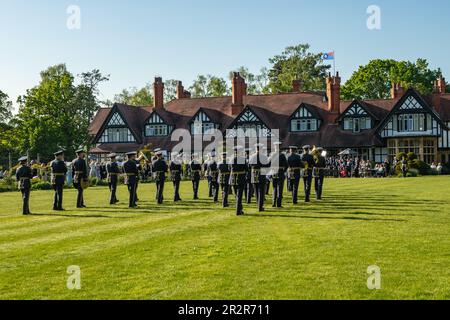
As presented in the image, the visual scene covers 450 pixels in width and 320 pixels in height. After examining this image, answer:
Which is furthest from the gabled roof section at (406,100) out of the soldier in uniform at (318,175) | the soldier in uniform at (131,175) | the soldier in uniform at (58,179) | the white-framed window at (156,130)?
the soldier in uniform at (58,179)

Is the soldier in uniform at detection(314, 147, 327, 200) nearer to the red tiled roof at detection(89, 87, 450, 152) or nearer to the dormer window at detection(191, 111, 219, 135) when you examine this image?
the red tiled roof at detection(89, 87, 450, 152)

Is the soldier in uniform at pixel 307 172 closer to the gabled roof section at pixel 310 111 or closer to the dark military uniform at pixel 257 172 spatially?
the dark military uniform at pixel 257 172

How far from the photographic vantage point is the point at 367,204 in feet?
63.3

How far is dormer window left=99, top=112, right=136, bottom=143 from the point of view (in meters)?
59.9

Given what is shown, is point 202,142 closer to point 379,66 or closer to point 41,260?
point 379,66

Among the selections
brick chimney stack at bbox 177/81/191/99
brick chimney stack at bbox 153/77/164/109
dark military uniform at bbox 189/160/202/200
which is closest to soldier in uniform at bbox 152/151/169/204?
dark military uniform at bbox 189/160/202/200

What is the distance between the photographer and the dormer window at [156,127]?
5934 cm

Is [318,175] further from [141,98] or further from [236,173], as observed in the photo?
[141,98]

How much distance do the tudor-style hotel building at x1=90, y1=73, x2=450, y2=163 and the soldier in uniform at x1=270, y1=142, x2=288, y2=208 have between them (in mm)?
33561

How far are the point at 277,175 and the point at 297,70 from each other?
6417 cm

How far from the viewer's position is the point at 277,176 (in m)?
18.8

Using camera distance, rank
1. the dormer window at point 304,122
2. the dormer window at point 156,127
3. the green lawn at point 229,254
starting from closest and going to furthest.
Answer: the green lawn at point 229,254, the dormer window at point 304,122, the dormer window at point 156,127

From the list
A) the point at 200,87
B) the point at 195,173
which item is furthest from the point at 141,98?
the point at 195,173

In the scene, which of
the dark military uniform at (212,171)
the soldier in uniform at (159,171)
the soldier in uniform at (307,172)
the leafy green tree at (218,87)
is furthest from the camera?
the leafy green tree at (218,87)
